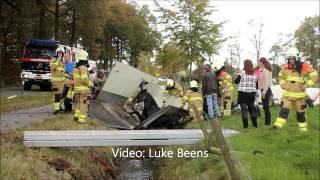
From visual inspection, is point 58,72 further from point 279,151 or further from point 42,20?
point 42,20

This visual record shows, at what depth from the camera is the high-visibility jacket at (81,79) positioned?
1327 centimetres

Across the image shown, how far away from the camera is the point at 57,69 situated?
15.2 m

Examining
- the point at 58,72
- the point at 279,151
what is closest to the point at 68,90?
the point at 58,72

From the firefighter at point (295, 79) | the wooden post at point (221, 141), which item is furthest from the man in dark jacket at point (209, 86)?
the wooden post at point (221, 141)

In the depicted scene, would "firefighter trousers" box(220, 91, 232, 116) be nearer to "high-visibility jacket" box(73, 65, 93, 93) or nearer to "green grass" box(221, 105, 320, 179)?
"green grass" box(221, 105, 320, 179)

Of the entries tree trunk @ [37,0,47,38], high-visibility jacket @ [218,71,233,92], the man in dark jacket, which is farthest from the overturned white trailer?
tree trunk @ [37,0,47,38]

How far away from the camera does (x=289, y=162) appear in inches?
341

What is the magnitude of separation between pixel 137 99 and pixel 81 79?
715 cm

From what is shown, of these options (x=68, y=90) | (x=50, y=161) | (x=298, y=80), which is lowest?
(x=50, y=161)

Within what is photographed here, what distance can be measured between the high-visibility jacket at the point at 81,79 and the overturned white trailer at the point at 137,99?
11.4 feet

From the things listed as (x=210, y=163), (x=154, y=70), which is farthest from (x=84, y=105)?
(x=154, y=70)

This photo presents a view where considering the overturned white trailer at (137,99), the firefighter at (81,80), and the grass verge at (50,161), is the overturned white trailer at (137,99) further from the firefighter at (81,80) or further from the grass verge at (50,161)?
the grass verge at (50,161)

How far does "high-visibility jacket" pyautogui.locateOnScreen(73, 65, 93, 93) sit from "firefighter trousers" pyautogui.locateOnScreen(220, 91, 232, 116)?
17.4 feet

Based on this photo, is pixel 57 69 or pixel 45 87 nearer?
pixel 57 69
